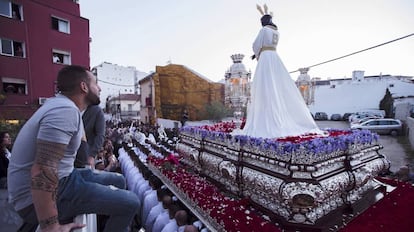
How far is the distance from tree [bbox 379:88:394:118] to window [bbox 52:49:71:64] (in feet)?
101

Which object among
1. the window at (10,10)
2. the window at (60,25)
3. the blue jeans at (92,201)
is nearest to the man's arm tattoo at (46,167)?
the blue jeans at (92,201)

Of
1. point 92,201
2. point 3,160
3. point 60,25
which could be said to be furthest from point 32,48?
point 92,201

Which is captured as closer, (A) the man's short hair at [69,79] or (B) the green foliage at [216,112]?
(A) the man's short hair at [69,79]

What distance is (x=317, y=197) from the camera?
256 cm

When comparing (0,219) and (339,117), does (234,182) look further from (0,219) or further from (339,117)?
(339,117)

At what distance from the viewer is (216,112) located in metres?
24.5

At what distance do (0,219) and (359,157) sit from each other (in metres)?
5.36

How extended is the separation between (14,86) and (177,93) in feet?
49.9

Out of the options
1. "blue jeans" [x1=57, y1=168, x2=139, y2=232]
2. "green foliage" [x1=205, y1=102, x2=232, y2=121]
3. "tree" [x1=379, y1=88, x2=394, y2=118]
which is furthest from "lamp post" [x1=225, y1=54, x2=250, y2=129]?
"tree" [x1=379, y1=88, x2=394, y2=118]

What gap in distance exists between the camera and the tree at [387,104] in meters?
24.0

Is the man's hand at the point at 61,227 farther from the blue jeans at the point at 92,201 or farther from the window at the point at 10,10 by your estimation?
the window at the point at 10,10

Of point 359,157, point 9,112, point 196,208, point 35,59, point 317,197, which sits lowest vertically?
point 196,208

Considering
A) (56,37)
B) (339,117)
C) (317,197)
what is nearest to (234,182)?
(317,197)

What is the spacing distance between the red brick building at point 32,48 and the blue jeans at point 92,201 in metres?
11.2
